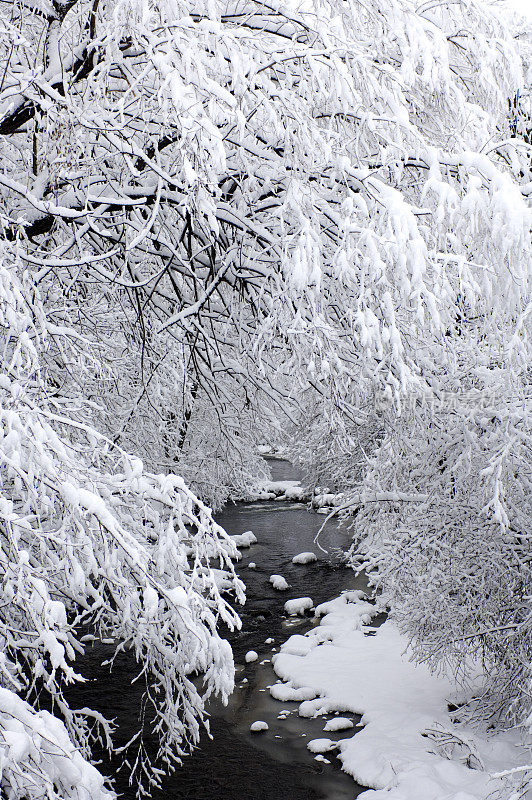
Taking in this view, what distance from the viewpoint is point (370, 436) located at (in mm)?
11875

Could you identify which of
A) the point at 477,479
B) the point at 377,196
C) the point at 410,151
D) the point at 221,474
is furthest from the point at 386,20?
the point at 221,474

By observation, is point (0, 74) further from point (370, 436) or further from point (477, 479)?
point (370, 436)

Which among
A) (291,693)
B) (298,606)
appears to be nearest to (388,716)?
(291,693)

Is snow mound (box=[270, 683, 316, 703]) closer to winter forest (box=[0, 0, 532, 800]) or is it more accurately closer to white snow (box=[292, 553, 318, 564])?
winter forest (box=[0, 0, 532, 800])

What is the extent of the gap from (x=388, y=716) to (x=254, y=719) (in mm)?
1597

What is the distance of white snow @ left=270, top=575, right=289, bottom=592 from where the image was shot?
45.2ft

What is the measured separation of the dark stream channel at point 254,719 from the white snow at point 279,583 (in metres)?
0.12

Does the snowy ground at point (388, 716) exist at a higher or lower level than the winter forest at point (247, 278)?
lower

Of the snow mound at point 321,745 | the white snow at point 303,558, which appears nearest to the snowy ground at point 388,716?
the snow mound at point 321,745

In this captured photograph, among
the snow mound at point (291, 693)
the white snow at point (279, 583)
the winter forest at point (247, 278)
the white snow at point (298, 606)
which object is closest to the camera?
the winter forest at point (247, 278)

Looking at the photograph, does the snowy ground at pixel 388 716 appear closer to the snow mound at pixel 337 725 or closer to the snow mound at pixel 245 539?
the snow mound at pixel 337 725

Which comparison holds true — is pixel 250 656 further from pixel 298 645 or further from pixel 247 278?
pixel 247 278

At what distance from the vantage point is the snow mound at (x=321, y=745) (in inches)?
314

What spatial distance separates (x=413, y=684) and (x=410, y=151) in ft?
24.1
